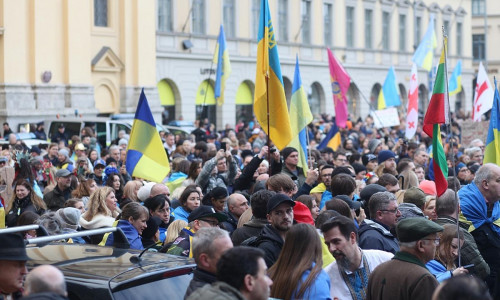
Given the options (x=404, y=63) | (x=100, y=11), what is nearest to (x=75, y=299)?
(x=100, y=11)

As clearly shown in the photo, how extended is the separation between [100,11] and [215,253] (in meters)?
26.9

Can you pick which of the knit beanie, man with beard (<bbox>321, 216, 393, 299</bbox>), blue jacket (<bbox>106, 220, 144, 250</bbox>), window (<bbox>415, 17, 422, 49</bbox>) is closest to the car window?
man with beard (<bbox>321, 216, 393, 299</bbox>)

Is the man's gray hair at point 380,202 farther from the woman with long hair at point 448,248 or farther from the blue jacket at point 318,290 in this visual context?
the blue jacket at point 318,290

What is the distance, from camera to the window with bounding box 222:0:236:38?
125 ft

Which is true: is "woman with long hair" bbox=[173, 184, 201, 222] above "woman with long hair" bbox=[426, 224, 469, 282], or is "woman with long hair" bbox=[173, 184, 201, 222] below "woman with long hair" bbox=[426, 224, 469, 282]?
above

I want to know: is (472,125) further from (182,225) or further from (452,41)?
(452,41)

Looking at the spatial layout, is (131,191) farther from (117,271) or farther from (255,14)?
(255,14)

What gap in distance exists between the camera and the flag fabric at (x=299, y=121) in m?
13.3

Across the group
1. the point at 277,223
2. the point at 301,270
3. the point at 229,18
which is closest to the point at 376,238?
the point at 277,223

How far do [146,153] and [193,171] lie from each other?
29.7 inches

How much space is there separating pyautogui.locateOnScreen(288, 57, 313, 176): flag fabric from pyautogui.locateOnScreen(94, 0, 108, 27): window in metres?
17.0

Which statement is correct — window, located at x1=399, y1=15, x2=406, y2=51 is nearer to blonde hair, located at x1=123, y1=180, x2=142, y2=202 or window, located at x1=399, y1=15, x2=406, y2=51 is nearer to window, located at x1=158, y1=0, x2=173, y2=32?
window, located at x1=158, y1=0, x2=173, y2=32

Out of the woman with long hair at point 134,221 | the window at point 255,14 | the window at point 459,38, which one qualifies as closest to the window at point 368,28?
the window at point 255,14

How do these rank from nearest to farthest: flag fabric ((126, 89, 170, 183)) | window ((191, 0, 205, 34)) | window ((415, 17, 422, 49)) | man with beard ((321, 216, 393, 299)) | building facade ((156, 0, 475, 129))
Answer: man with beard ((321, 216, 393, 299)) < flag fabric ((126, 89, 170, 183)) < building facade ((156, 0, 475, 129)) < window ((191, 0, 205, 34)) < window ((415, 17, 422, 49))
